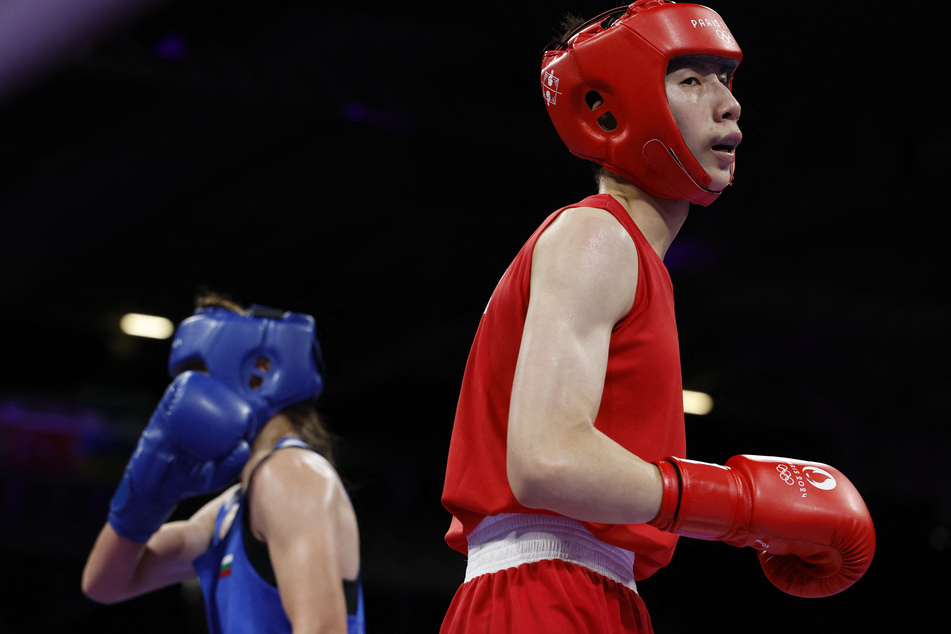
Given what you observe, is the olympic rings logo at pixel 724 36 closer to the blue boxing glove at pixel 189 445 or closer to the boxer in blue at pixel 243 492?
the boxer in blue at pixel 243 492

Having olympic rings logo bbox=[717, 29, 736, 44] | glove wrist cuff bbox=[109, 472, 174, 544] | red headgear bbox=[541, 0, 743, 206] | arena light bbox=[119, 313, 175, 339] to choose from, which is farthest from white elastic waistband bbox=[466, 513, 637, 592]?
arena light bbox=[119, 313, 175, 339]

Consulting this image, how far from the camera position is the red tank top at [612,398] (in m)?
1.38

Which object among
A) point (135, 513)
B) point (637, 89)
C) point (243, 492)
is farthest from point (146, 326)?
point (637, 89)

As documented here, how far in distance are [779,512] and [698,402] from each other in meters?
7.68

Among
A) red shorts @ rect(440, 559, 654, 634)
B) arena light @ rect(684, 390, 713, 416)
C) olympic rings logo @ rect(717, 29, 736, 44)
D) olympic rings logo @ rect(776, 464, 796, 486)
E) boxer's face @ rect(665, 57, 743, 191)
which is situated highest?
olympic rings logo @ rect(717, 29, 736, 44)

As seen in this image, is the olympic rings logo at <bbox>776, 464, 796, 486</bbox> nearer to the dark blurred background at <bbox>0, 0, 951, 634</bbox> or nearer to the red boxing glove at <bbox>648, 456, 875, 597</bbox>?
the red boxing glove at <bbox>648, 456, 875, 597</bbox>

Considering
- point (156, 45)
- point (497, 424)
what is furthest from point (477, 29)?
point (497, 424)

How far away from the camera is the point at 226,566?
2707 mm

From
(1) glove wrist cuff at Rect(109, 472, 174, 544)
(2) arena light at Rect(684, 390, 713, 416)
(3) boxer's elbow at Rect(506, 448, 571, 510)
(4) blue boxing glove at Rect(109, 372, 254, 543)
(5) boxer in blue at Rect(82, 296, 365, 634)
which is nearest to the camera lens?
(3) boxer's elbow at Rect(506, 448, 571, 510)

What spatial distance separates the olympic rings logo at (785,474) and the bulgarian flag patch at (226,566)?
1772mm

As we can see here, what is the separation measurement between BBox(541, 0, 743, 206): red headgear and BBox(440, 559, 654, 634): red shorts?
64 centimetres

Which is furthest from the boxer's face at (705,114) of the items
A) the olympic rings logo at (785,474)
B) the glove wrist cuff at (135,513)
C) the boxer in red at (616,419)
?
the glove wrist cuff at (135,513)

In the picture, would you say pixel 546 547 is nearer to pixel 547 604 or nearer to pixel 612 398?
pixel 547 604

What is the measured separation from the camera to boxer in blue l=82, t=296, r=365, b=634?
2445 millimetres
